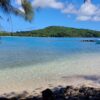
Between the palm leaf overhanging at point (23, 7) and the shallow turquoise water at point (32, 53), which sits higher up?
the palm leaf overhanging at point (23, 7)

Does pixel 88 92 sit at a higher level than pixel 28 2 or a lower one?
lower

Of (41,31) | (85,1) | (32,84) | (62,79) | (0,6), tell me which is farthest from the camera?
(41,31)

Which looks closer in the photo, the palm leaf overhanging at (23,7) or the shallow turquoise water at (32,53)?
the palm leaf overhanging at (23,7)

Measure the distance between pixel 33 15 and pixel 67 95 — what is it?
78.2 inches

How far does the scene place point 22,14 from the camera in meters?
6.41

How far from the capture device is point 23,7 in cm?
634

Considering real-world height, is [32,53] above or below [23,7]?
below

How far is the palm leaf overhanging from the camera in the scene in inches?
245

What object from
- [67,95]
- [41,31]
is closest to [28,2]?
[67,95]

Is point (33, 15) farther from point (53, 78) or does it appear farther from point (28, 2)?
point (53, 78)

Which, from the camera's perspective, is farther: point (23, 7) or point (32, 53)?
point (32, 53)

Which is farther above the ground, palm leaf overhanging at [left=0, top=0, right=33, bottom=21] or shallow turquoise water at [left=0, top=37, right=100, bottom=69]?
palm leaf overhanging at [left=0, top=0, right=33, bottom=21]

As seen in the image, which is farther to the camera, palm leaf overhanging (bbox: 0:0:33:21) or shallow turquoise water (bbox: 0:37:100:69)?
shallow turquoise water (bbox: 0:37:100:69)

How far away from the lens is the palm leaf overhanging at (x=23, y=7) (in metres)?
6.23
